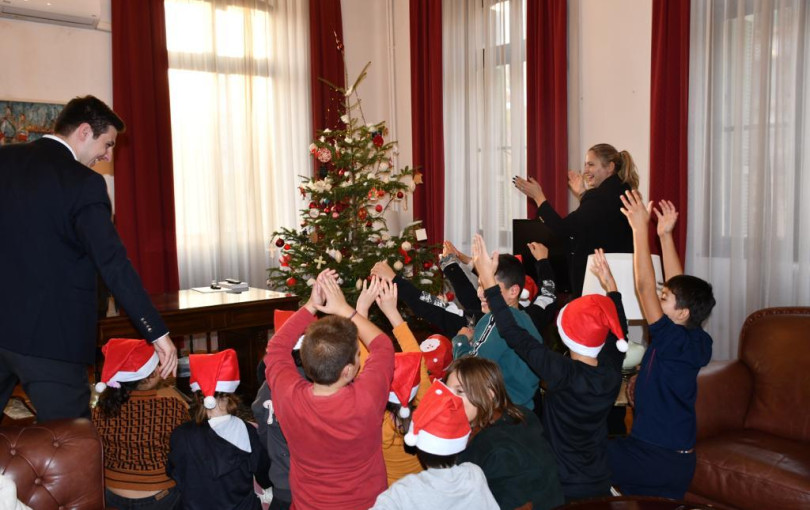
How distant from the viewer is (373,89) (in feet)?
24.4

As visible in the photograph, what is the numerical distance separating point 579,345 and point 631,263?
1.10 meters

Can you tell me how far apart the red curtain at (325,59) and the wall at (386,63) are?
0.21 metres

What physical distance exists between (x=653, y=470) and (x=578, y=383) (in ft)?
2.36

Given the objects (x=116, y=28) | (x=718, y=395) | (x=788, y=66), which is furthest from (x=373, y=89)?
(x=718, y=395)

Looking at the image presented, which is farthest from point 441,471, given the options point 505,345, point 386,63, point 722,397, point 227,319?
point 386,63

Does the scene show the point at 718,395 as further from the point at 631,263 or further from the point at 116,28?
the point at 116,28

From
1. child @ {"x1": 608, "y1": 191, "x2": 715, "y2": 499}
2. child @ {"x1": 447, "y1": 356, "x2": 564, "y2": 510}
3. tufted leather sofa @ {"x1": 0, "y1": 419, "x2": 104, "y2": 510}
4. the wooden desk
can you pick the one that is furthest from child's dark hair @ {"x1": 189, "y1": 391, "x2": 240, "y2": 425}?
the wooden desk

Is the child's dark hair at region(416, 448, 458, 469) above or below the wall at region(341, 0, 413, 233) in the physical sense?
below

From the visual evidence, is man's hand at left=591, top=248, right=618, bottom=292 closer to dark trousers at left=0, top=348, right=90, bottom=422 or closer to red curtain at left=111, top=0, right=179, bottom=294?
A: dark trousers at left=0, top=348, right=90, bottom=422

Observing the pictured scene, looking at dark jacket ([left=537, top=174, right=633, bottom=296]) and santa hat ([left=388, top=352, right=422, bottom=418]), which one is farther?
dark jacket ([left=537, top=174, right=633, bottom=296])

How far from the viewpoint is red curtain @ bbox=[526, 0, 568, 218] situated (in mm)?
5172

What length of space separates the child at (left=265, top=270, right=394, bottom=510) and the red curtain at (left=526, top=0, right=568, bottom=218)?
360cm

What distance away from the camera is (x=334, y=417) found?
1853 millimetres

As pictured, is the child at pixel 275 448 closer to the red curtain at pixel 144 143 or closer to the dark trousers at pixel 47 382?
the dark trousers at pixel 47 382
